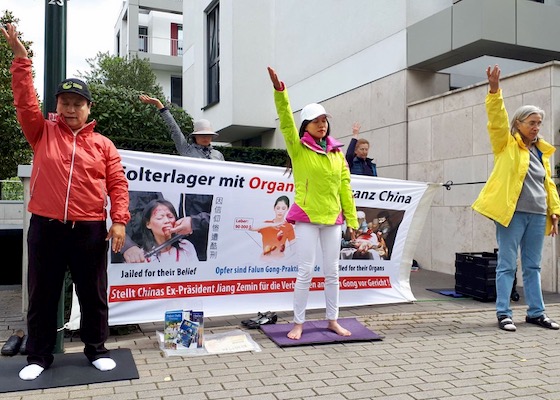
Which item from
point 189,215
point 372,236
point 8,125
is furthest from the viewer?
point 8,125

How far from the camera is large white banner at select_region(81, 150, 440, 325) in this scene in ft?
15.0

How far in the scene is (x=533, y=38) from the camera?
873 cm

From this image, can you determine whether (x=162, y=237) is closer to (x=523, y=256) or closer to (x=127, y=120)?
(x=127, y=120)

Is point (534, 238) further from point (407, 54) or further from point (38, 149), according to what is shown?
point (407, 54)

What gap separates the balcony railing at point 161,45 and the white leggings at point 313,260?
124 ft

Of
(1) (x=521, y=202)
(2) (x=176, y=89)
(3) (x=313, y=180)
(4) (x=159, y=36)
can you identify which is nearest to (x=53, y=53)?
(3) (x=313, y=180)

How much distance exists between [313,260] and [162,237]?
1346mm

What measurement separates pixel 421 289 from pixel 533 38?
4705mm

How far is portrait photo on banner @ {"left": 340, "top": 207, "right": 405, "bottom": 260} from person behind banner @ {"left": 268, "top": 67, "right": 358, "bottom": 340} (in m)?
1.08

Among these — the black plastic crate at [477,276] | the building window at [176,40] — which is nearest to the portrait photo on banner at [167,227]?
the black plastic crate at [477,276]

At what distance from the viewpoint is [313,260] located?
4.57m

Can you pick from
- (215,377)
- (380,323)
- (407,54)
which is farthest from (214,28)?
(215,377)

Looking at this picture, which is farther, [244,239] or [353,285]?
[353,285]

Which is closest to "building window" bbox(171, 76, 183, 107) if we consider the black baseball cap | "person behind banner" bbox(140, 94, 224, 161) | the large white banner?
"person behind banner" bbox(140, 94, 224, 161)
